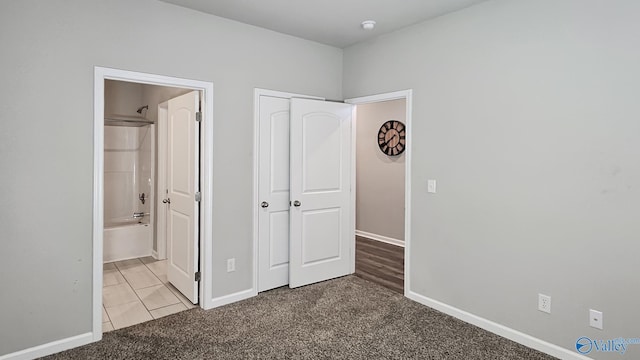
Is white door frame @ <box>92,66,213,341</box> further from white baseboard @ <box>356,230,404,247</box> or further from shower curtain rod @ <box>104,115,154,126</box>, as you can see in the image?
white baseboard @ <box>356,230,404,247</box>

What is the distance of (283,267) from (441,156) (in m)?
1.93

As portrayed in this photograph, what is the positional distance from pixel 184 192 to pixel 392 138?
334 cm

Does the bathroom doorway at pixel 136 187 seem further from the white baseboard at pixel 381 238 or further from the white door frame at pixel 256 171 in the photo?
the white baseboard at pixel 381 238

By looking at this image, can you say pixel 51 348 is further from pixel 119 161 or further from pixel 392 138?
pixel 392 138

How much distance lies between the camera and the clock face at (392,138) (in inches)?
214

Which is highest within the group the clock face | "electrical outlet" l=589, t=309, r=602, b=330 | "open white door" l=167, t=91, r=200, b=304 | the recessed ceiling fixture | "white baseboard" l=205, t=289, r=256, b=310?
the recessed ceiling fixture

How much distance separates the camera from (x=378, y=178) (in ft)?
19.3

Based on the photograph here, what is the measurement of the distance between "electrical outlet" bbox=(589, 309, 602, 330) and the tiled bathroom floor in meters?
3.08

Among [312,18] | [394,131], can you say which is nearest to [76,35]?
[312,18]

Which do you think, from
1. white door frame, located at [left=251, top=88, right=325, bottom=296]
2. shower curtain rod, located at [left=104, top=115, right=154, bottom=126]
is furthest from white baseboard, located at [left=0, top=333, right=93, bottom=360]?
shower curtain rod, located at [left=104, top=115, right=154, bottom=126]

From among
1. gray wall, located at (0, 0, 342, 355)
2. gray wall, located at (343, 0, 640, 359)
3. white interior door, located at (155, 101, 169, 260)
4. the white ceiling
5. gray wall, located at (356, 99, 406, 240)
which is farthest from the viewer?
gray wall, located at (356, 99, 406, 240)

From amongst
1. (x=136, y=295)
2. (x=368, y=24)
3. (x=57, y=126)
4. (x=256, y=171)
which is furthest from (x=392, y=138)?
(x=57, y=126)

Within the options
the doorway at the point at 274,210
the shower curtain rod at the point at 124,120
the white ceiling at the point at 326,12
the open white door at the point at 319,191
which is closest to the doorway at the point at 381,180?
the open white door at the point at 319,191

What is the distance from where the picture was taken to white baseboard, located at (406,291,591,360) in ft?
7.98
